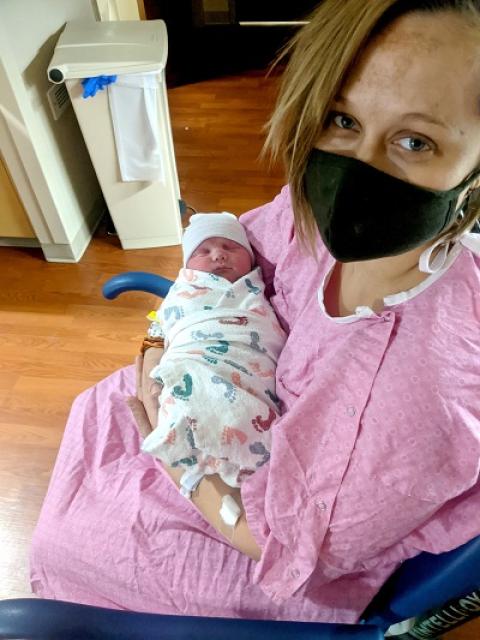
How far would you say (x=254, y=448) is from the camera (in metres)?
0.76

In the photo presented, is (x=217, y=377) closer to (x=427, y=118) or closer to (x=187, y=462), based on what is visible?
(x=187, y=462)

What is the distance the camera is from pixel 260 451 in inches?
30.0

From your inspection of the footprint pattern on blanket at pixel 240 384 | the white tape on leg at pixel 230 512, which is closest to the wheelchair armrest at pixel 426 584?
the white tape on leg at pixel 230 512

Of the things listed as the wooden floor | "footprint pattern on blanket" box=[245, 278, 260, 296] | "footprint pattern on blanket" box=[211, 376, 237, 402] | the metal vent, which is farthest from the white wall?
"footprint pattern on blanket" box=[211, 376, 237, 402]

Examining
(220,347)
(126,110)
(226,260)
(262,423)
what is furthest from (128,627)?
(126,110)

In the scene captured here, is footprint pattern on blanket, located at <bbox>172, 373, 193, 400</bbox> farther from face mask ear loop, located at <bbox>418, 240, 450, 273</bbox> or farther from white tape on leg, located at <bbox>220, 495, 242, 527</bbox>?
face mask ear loop, located at <bbox>418, 240, 450, 273</bbox>

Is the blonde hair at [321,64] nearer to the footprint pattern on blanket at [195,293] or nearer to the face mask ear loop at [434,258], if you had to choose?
the face mask ear loop at [434,258]

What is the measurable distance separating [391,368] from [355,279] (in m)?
0.21

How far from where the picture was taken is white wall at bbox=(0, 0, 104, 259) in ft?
5.22

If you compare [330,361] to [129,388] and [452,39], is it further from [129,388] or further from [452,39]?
[129,388]

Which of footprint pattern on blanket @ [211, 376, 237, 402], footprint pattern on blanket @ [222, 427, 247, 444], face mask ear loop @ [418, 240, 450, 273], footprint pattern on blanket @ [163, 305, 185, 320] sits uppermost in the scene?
face mask ear loop @ [418, 240, 450, 273]

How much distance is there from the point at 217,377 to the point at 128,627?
1.23ft

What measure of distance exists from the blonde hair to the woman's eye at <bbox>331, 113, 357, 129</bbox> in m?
0.02

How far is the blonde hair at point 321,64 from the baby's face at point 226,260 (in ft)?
1.28
